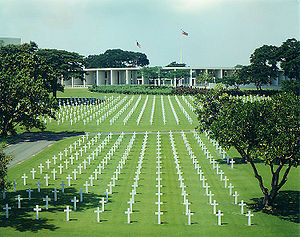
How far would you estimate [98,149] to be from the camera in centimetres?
4028

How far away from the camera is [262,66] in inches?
3551

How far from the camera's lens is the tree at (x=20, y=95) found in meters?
31.6

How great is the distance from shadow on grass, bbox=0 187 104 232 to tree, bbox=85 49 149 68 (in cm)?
14549

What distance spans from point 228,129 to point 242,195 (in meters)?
5.36

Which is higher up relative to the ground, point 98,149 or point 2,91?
point 2,91

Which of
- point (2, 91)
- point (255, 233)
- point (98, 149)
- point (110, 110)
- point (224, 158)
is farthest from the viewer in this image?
point (110, 110)

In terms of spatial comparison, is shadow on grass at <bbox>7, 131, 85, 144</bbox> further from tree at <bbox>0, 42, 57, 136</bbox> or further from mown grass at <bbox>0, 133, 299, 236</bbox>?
mown grass at <bbox>0, 133, 299, 236</bbox>

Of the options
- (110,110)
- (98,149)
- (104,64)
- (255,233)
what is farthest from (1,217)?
(104,64)

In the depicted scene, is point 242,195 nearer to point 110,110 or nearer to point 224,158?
point 224,158

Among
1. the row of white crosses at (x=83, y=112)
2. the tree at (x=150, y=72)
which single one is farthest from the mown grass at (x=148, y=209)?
the tree at (x=150, y=72)

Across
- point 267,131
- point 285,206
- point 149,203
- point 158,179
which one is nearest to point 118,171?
point 158,179

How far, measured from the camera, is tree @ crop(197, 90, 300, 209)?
67.8ft

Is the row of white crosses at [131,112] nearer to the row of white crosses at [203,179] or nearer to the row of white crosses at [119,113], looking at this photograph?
the row of white crosses at [119,113]

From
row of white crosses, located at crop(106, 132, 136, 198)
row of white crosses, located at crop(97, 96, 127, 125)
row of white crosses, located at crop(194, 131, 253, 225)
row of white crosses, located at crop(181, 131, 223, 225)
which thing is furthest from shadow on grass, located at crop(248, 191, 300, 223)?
row of white crosses, located at crop(97, 96, 127, 125)
